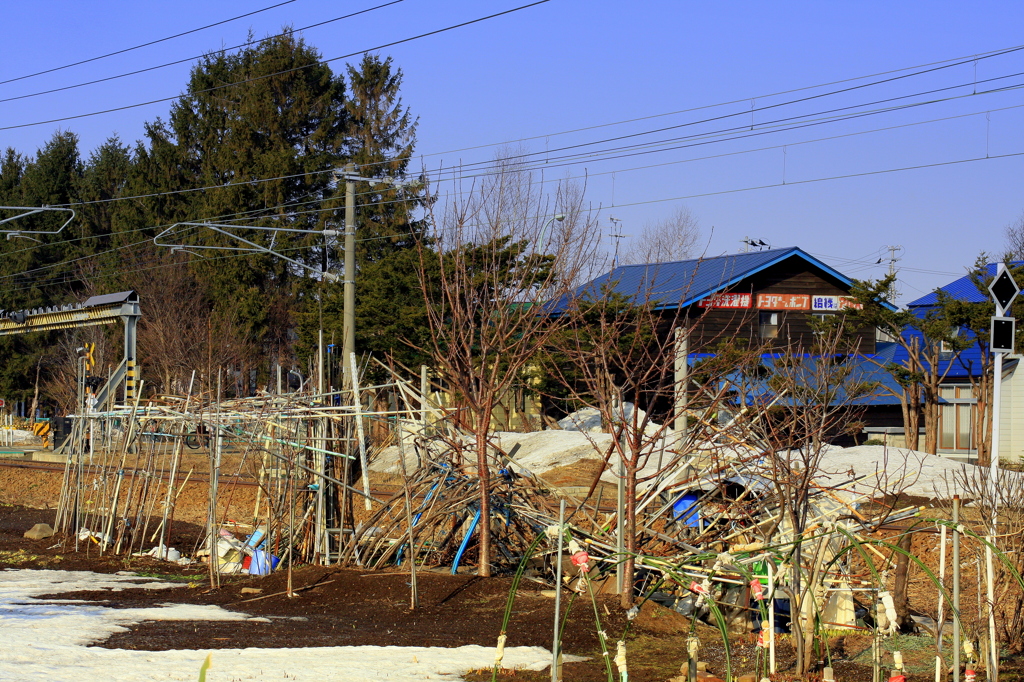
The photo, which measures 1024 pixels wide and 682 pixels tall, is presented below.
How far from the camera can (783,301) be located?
37.7 metres

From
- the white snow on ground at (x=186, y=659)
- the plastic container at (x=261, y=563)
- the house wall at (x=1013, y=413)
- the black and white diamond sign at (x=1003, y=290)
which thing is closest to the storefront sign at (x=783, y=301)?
the house wall at (x=1013, y=413)

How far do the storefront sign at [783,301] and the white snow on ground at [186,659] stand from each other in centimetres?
3019

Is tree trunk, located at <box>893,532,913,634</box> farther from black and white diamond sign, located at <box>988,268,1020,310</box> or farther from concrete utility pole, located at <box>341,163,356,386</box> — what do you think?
concrete utility pole, located at <box>341,163,356,386</box>

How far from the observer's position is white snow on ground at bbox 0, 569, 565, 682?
7312 millimetres

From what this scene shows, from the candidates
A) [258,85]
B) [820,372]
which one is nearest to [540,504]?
[820,372]

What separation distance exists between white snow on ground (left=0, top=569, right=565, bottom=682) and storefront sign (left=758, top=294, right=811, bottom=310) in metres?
30.2

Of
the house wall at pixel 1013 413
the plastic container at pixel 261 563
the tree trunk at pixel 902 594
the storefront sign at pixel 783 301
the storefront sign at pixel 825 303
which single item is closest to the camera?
the tree trunk at pixel 902 594

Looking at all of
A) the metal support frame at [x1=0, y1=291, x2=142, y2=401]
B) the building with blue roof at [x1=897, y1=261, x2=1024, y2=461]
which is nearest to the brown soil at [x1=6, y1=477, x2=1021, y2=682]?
the metal support frame at [x1=0, y1=291, x2=142, y2=401]

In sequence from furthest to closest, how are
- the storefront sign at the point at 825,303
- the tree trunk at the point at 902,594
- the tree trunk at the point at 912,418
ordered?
the storefront sign at the point at 825,303 → the tree trunk at the point at 912,418 → the tree trunk at the point at 902,594

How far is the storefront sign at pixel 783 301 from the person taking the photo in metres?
37.6

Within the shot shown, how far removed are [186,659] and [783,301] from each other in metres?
32.5

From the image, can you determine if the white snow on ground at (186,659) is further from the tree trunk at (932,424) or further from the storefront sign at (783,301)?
the storefront sign at (783,301)

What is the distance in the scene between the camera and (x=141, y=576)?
13.1m

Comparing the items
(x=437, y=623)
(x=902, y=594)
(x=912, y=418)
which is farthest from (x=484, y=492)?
(x=912, y=418)
